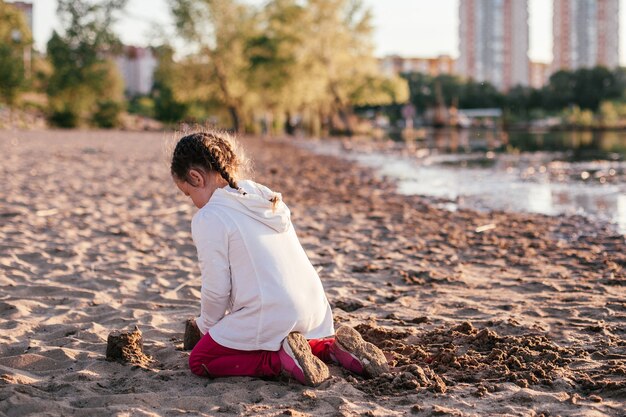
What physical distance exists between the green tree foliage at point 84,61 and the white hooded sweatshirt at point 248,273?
45160 millimetres

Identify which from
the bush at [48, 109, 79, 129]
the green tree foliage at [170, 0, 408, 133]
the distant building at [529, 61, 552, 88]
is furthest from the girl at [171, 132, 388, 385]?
the distant building at [529, 61, 552, 88]

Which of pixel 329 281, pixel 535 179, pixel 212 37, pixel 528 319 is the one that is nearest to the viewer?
pixel 528 319

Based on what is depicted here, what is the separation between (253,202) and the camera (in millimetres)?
3117

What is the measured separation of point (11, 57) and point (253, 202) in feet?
133

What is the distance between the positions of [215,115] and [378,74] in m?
12.2

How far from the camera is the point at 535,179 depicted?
14836mm

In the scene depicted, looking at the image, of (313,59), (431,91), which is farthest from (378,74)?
(431,91)

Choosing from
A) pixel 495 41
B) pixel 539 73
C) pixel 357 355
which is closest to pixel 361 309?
pixel 357 355

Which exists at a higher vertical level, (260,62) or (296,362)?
(260,62)

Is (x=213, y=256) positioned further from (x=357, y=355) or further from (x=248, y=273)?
(x=357, y=355)

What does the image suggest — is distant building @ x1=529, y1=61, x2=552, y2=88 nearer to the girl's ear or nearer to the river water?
the river water

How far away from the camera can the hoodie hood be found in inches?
123

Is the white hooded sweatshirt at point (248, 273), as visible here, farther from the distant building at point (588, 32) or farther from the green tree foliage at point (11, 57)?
the distant building at point (588, 32)

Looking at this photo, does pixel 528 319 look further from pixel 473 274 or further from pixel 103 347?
pixel 103 347
